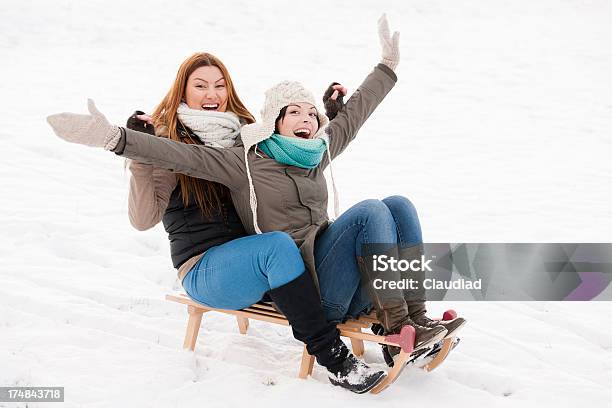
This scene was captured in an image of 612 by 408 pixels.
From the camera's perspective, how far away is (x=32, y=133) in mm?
7445

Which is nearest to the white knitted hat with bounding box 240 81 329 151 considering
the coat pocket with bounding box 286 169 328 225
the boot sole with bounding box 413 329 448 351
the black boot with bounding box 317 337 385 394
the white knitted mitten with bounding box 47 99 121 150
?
the coat pocket with bounding box 286 169 328 225

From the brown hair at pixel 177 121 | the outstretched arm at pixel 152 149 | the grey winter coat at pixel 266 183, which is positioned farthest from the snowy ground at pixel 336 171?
the outstretched arm at pixel 152 149

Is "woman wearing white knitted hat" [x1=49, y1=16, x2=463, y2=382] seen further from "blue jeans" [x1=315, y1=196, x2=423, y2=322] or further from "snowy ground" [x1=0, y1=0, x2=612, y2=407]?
"snowy ground" [x1=0, y1=0, x2=612, y2=407]

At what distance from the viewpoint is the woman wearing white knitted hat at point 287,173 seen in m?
2.95

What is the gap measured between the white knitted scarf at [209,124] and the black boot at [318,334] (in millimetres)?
885

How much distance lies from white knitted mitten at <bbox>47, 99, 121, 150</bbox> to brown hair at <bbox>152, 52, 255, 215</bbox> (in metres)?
0.51

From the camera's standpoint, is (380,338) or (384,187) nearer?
(380,338)

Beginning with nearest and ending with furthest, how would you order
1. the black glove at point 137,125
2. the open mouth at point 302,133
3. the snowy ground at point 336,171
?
the black glove at point 137,125 → the snowy ground at point 336,171 → the open mouth at point 302,133

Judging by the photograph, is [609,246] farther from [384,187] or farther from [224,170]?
[224,170]

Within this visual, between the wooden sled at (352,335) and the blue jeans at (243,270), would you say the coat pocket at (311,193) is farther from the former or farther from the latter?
the wooden sled at (352,335)

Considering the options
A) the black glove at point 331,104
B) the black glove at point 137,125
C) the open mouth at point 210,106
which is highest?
the black glove at point 331,104

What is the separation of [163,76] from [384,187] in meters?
5.53

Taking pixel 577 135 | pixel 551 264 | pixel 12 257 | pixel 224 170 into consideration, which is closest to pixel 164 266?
pixel 12 257

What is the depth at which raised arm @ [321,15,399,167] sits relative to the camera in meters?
3.75
